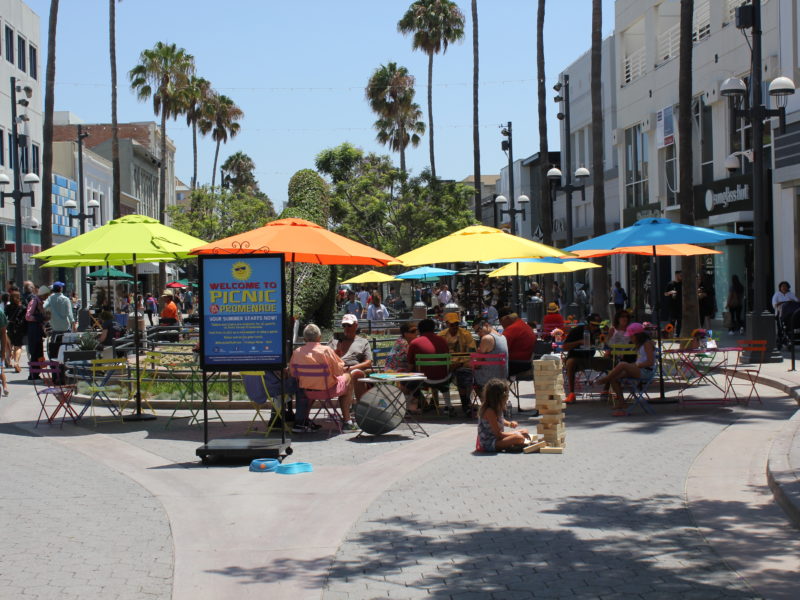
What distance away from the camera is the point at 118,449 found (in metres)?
Answer: 11.3

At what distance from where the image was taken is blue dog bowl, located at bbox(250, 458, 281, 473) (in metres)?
Answer: 9.74

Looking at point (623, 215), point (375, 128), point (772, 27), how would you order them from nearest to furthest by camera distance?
1. point (772, 27)
2. point (623, 215)
3. point (375, 128)

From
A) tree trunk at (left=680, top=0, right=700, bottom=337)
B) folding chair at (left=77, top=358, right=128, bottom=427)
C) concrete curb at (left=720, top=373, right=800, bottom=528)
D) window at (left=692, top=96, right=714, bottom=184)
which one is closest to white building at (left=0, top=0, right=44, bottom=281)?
window at (left=692, top=96, right=714, bottom=184)

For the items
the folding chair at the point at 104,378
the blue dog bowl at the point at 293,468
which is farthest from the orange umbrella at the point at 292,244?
the blue dog bowl at the point at 293,468

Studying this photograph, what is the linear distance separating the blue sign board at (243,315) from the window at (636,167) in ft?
95.3

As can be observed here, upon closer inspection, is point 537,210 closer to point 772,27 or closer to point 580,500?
point 772,27

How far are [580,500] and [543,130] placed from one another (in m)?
29.4

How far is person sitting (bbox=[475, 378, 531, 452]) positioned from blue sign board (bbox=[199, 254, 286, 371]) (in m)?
2.22

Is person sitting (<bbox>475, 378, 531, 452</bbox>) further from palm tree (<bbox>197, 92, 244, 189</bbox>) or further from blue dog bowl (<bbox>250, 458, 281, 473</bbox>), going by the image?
palm tree (<bbox>197, 92, 244, 189</bbox>)

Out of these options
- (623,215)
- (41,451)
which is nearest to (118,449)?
(41,451)

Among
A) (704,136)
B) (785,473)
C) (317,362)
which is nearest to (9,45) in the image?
(704,136)

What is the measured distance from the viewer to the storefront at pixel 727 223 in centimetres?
2803

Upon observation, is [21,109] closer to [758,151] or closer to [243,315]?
[758,151]

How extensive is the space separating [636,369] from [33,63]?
40239 millimetres
